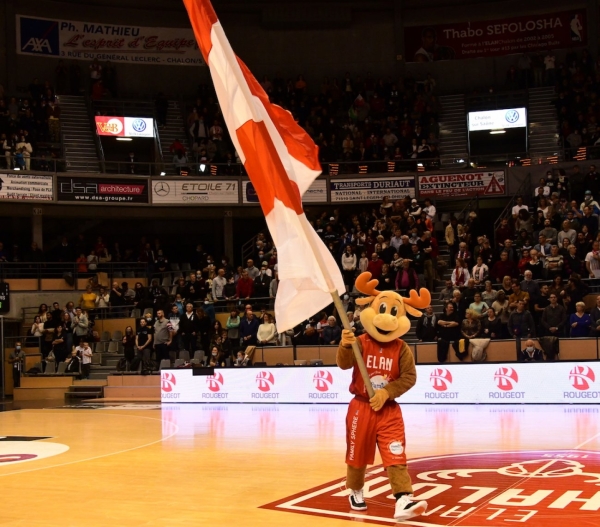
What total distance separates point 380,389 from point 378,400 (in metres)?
0.18

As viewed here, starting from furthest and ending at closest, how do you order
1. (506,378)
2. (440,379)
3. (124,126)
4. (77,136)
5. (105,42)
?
(105,42), (124,126), (77,136), (440,379), (506,378)

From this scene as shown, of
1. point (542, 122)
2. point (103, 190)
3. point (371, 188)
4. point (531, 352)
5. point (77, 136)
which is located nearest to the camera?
point (531, 352)

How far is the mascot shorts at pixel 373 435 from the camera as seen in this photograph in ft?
24.7

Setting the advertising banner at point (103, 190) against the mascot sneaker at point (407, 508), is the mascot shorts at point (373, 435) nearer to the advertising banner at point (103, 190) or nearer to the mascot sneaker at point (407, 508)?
the mascot sneaker at point (407, 508)

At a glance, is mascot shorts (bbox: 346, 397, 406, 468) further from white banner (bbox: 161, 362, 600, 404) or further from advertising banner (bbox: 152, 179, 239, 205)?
advertising banner (bbox: 152, 179, 239, 205)

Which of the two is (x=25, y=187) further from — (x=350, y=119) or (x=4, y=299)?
(x=350, y=119)

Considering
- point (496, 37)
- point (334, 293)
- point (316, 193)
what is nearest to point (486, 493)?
point (334, 293)

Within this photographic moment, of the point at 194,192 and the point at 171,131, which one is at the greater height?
the point at 171,131

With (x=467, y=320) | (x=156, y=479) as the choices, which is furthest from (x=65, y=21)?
(x=156, y=479)

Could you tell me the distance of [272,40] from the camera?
1499 inches

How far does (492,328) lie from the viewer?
19.3 metres

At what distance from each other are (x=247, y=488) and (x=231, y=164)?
24.2m

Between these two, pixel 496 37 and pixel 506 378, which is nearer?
pixel 506 378

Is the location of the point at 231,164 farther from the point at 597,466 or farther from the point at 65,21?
the point at 597,466
